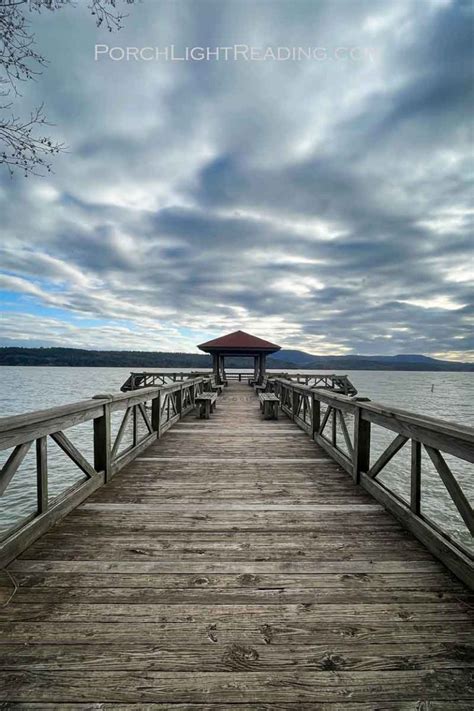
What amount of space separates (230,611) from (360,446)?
2.65 m

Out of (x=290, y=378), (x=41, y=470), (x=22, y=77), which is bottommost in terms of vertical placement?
(x=41, y=470)

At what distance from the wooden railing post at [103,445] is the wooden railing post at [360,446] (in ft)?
10.1

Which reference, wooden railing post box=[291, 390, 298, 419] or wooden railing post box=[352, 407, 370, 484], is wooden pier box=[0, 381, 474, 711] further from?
wooden railing post box=[291, 390, 298, 419]

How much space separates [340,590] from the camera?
200 cm

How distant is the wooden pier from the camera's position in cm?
136

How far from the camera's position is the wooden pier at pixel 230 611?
1.36 metres

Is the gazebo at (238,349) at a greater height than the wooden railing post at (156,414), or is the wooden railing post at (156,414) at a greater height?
the gazebo at (238,349)

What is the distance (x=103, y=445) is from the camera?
3.91 meters

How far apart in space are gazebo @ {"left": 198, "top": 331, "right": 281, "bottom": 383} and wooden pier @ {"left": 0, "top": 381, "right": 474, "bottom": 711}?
16.1 meters

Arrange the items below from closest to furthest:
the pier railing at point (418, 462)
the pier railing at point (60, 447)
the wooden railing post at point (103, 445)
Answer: the pier railing at point (418, 462)
the pier railing at point (60, 447)
the wooden railing post at point (103, 445)

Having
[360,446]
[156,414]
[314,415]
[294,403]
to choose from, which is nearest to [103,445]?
[156,414]

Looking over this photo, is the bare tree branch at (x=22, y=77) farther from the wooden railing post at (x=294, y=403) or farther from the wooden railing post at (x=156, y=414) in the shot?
the wooden railing post at (x=294, y=403)

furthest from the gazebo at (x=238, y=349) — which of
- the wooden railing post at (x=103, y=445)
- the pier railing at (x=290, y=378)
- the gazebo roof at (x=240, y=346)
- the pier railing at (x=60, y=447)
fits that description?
the wooden railing post at (x=103, y=445)

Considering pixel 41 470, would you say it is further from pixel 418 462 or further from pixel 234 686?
pixel 418 462
